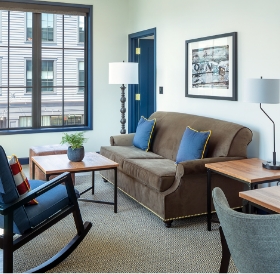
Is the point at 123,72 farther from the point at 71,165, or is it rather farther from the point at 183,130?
the point at 71,165

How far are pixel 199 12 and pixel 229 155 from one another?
1875 mm

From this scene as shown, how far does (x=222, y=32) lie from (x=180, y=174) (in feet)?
5.72

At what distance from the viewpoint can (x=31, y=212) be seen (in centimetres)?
259

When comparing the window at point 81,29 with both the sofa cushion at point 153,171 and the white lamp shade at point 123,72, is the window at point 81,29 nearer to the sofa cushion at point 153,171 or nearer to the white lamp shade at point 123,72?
the white lamp shade at point 123,72

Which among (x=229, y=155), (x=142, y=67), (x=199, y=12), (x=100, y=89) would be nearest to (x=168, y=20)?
(x=199, y=12)

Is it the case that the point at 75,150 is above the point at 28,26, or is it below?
below

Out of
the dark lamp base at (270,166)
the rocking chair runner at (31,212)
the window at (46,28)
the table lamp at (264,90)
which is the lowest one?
the rocking chair runner at (31,212)

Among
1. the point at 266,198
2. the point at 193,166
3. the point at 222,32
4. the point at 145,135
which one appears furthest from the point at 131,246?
the point at 222,32

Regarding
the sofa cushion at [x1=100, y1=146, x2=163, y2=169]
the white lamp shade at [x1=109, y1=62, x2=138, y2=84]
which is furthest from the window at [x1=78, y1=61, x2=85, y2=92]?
the sofa cushion at [x1=100, y1=146, x2=163, y2=169]

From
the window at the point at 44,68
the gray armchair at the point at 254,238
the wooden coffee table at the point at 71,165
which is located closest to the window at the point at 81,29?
the window at the point at 44,68

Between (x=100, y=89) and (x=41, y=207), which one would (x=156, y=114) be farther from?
(x=41, y=207)

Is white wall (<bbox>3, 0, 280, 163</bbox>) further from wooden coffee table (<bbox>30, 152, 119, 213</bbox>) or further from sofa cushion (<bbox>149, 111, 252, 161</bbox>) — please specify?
wooden coffee table (<bbox>30, 152, 119, 213</bbox>)

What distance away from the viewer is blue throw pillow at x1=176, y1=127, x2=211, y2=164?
364cm

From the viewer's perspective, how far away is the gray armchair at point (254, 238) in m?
1.54
